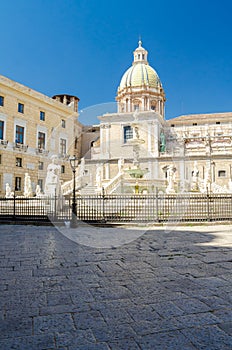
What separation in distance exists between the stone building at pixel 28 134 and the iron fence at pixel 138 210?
54.1 feet

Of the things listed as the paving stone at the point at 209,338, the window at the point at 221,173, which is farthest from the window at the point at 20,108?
the paving stone at the point at 209,338

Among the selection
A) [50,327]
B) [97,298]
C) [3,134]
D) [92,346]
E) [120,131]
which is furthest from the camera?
[120,131]

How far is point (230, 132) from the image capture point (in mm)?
40844

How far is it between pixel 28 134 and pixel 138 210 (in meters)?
22.6

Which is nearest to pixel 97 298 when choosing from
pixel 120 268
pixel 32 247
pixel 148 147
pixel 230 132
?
pixel 120 268

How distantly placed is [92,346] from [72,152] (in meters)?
39.1

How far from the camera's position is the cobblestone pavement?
2.33m

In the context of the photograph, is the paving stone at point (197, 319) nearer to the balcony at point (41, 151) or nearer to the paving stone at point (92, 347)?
the paving stone at point (92, 347)

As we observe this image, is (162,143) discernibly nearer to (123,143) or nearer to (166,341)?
(123,143)

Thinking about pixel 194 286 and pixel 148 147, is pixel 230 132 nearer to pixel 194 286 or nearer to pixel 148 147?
pixel 148 147

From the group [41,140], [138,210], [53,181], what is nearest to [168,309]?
[138,210]

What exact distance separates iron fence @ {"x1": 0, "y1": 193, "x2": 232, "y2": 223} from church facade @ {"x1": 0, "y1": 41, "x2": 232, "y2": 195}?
735cm

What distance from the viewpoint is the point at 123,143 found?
38469 millimetres

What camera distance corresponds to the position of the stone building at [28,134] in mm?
27328
